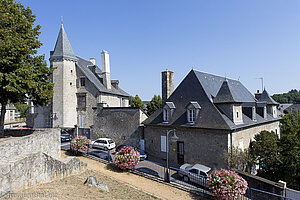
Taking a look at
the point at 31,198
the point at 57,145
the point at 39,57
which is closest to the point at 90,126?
the point at 57,145

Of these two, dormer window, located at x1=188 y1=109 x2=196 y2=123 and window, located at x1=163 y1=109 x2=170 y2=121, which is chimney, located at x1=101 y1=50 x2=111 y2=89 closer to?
window, located at x1=163 y1=109 x2=170 y2=121

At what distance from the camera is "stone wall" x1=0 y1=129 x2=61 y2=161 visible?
27.7 feet

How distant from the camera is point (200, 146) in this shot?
14.9 m

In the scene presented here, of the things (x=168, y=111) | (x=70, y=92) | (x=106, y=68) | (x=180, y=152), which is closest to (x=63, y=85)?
(x=70, y=92)

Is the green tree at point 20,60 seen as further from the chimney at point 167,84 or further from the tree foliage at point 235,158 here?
the tree foliage at point 235,158

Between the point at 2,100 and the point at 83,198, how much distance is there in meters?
8.83

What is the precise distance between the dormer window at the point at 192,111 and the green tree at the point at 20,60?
10715 mm

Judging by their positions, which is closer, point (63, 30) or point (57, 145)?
point (57, 145)

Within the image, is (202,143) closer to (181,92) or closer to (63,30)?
(181,92)

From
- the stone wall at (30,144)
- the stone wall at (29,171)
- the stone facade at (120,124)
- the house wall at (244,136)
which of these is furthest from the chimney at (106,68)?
the house wall at (244,136)

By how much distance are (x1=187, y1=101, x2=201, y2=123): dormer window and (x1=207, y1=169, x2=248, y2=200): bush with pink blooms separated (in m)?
6.21

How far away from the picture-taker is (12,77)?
1062 cm

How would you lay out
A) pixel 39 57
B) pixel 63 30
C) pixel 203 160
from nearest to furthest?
pixel 39 57 < pixel 203 160 < pixel 63 30

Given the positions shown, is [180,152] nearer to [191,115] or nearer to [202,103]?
[191,115]
